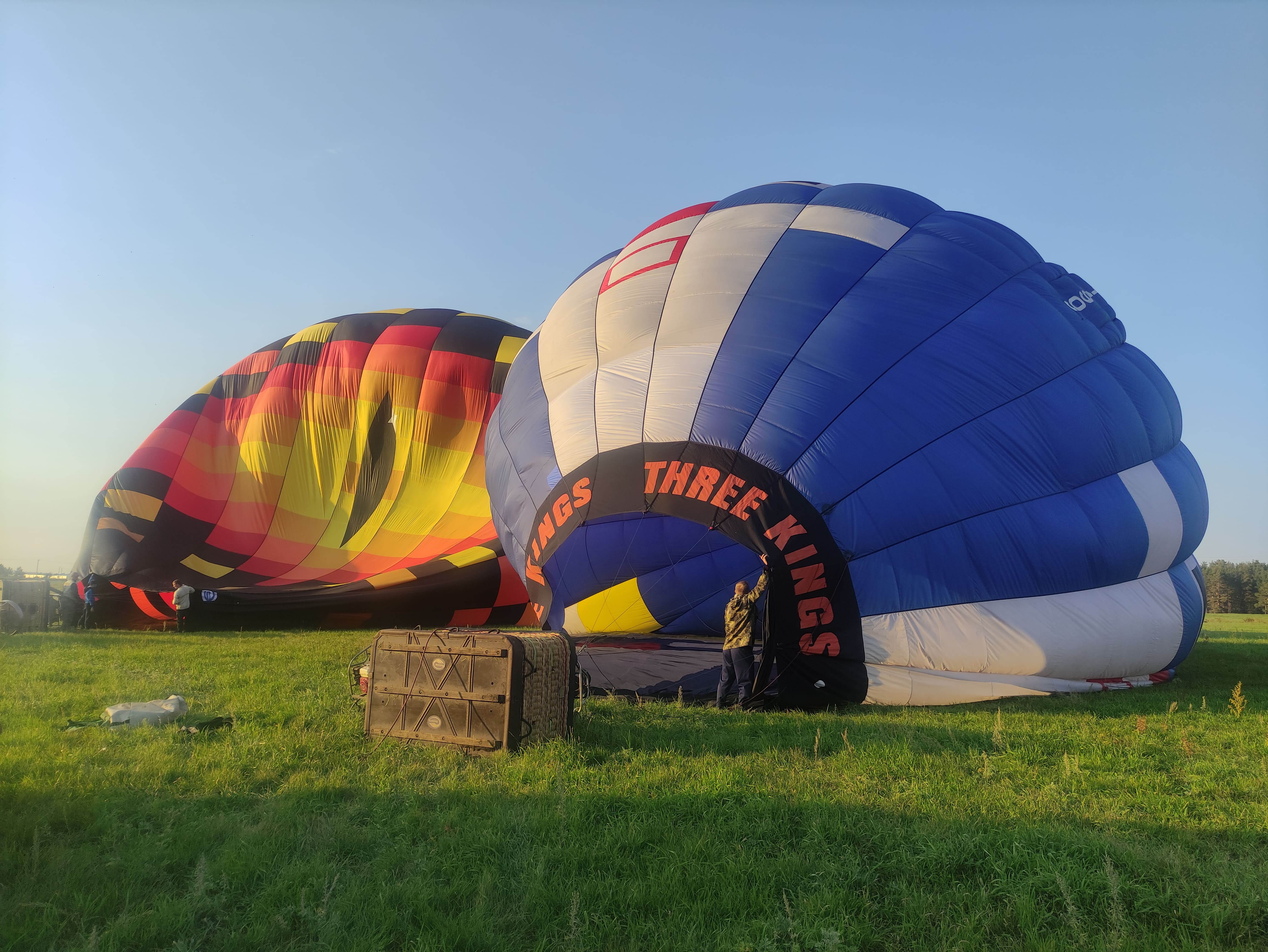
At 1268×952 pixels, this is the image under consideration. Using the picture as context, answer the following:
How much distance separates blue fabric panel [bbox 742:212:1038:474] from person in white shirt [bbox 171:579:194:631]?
9.22 metres

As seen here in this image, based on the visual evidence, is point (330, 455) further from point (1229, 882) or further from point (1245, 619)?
point (1245, 619)

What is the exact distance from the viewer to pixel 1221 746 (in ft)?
15.9

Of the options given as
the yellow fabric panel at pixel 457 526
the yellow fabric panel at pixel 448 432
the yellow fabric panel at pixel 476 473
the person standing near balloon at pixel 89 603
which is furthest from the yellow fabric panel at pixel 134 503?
the yellow fabric panel at pixel 476 473

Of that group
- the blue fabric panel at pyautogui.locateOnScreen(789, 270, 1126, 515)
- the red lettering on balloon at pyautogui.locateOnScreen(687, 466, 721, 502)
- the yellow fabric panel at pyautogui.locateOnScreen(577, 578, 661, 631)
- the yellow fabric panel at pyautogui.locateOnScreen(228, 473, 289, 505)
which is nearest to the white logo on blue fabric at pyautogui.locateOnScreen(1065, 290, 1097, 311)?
Answer: the blue fabric panel at pyautogui.locateOnScreen(789, 270, 1126, 515)

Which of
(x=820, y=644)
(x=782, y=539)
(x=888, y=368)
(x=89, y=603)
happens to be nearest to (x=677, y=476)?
(x=782, y=539)

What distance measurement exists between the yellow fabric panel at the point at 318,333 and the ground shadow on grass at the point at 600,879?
1138 cm

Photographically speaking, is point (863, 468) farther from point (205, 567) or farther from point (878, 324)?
point (205, 567)

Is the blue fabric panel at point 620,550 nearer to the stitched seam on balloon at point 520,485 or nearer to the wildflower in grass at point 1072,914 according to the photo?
the stitched seam on balloon at point 520,485

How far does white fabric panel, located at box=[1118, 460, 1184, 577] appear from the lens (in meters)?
6.74

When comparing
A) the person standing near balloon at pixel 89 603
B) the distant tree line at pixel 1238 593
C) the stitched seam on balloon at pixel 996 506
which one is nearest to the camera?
the stitched seam on balloon at pixel 996 506

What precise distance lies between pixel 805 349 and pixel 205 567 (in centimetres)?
Result: 1029

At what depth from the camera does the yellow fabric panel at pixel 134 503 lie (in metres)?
13.1

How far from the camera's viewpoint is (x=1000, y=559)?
19.3 ft

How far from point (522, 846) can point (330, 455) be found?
11.2 metres
